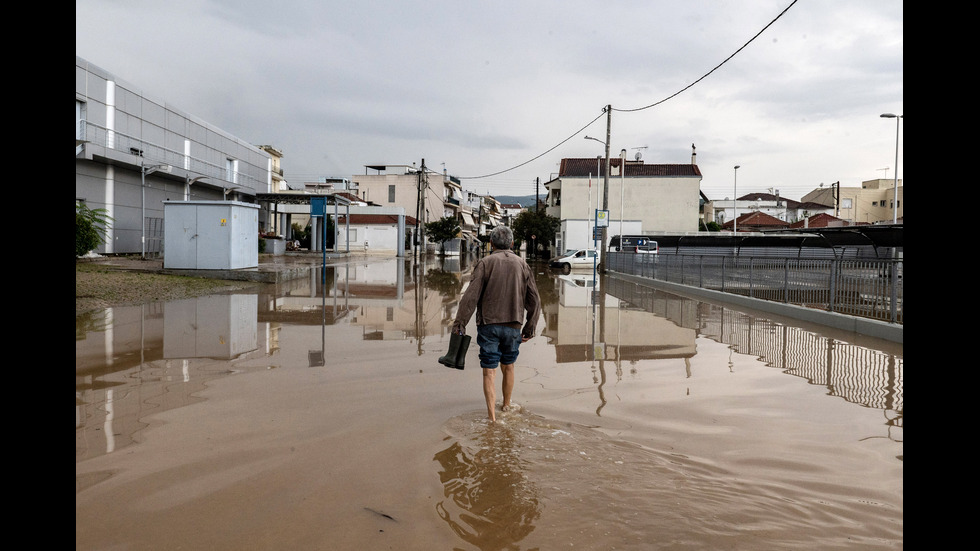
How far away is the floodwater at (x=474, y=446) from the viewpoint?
11.7ft

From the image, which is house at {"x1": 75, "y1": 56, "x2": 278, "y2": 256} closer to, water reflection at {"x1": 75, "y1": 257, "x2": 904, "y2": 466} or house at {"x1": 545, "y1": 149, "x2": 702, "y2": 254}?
water reflection at {"x1": 75, "y1": 257, "x2": 904, "y2": 466}

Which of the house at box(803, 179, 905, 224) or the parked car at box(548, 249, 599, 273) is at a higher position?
the house at box(803, 179, 905, 224)

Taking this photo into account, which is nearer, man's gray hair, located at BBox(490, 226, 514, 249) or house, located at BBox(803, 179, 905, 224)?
man's gray hair, located at BBox(490, 226, 514, 249)

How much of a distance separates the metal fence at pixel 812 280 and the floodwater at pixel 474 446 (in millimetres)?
1758

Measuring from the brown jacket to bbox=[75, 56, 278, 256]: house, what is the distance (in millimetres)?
22140

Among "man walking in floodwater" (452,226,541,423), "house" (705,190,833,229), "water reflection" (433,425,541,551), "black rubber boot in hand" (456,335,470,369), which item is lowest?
"water reflection" (433,425,541,551)

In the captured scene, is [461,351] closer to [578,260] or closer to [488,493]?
[488,493]

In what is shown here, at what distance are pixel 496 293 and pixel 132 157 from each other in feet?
93.9

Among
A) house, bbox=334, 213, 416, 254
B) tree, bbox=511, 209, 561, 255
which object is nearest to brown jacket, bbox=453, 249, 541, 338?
tree, bbox=511, 209, 561, 255

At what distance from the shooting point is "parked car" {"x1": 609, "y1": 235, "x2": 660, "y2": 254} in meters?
44.0

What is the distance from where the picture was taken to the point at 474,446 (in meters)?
5.05

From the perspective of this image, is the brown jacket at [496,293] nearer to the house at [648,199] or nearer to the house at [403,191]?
the house at [648,199]

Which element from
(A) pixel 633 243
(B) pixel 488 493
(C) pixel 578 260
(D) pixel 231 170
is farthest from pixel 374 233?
(B) pixel 488 493
